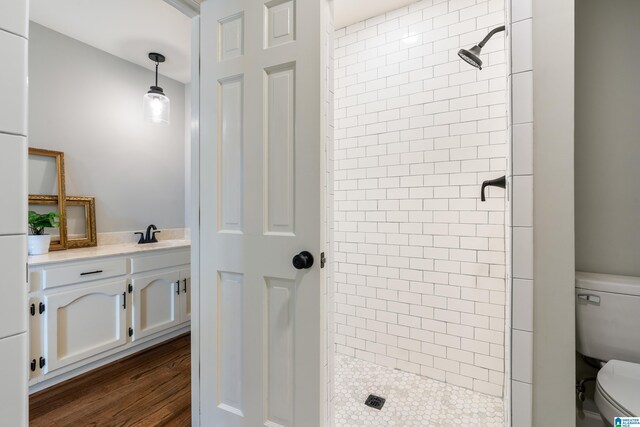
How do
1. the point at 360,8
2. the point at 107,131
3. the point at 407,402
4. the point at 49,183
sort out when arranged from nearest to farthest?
the point at 407,402
the point at 360,8
the point at 49,183
the point at 107,131

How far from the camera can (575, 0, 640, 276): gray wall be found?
1.22 meters

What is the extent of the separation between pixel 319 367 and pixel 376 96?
1939mm

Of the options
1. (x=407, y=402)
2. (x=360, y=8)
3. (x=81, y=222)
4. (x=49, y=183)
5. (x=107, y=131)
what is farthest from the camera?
(x=107, y=131)

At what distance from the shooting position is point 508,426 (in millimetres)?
1035

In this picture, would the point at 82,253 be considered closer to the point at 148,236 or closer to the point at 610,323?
the point at 148,236

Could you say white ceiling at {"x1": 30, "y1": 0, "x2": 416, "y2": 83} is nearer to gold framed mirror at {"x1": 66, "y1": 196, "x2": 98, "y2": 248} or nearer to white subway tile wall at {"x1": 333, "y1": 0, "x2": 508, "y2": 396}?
white subway tile wall at {"x1": 333, "y1": 0, "x2": 508, "y2": 396}

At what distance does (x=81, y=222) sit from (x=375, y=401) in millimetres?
2734

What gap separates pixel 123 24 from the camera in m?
2.26

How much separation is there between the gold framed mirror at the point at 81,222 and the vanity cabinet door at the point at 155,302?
1.98 ft

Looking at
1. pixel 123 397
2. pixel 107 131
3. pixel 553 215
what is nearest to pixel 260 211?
pixel 553 215

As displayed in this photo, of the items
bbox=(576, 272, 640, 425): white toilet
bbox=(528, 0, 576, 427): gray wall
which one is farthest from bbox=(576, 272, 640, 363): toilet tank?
bbox=(528, 0, 576, 427): gray wall

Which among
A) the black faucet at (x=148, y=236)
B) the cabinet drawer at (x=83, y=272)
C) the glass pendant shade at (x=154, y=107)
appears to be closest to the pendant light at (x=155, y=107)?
the glass pendant shade at (x=154, y=107)

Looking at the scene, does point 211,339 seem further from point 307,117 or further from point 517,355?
point 517,355

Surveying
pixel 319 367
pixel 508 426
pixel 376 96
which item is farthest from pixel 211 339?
pixel 376 96
